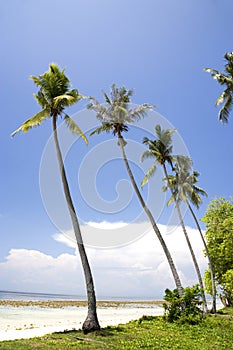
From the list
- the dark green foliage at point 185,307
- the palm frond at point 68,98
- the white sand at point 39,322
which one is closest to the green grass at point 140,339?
the dark green foliage at point 185,307

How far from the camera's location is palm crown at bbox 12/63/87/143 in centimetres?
1645

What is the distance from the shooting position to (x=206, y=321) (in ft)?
63.1

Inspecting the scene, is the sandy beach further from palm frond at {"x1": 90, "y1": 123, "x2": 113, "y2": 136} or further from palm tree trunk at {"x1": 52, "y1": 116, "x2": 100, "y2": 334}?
palm frond at {"x1": 90, "y1": 123, "x2": 113, "y2": 136}

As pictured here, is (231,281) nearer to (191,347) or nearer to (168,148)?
(168,148)

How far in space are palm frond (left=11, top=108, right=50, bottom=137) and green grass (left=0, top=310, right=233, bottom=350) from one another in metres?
9.36

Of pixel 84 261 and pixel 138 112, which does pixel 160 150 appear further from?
pixel 84 261

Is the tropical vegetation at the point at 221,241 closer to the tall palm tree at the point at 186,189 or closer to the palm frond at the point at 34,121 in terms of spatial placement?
the tall palm tree at the point at 186,189

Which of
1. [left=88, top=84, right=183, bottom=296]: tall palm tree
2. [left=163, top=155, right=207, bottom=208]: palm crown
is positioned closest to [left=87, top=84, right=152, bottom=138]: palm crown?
[left=88, top=84, right=183, bottom=296]: tall palm tree

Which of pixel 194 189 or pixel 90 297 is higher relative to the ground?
pixel 194 189

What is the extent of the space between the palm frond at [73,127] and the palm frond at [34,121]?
1022mm

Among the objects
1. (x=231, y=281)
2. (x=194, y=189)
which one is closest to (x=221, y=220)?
(x=194, y=189)

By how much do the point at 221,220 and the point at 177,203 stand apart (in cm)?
812

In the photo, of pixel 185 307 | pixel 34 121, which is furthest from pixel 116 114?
pixel 185 307

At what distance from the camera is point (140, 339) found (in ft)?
42.7
